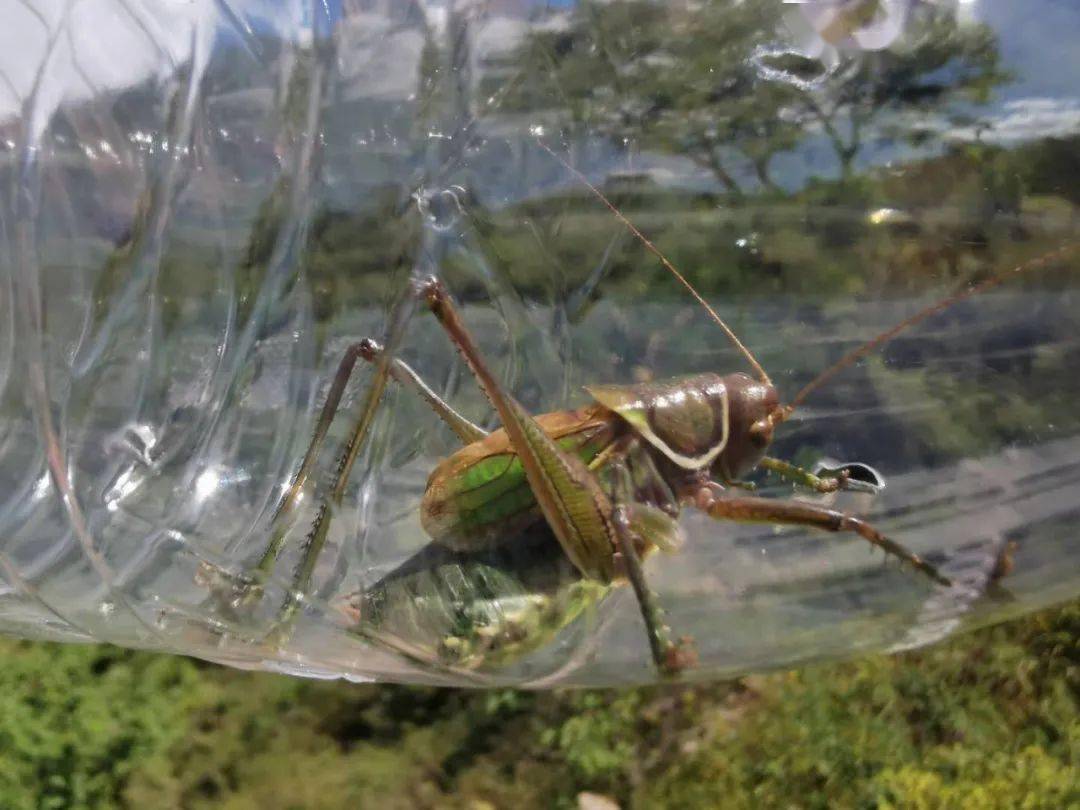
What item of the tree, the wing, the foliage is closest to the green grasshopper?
the wing

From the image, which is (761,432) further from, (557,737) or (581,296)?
(557,737)

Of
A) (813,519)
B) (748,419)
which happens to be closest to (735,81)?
(748,419)

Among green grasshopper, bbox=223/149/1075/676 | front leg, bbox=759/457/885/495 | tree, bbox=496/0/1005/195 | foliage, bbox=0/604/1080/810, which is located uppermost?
tree, bbox=496/0/1005/195

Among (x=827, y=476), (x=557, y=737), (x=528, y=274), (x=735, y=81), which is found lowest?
(x=557, y=737)

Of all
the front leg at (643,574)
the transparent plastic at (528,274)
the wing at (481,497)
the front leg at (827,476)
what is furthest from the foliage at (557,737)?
the wing at (481,497)

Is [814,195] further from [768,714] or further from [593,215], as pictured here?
[768,714]

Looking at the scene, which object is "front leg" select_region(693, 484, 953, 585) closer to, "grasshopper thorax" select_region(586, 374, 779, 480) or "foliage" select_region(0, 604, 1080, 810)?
"grasshopper thorax" select_region(586, 374, 779, 480)

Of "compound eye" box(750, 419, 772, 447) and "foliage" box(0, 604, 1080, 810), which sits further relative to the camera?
"foliage" box(0, 604, 1080, 810)

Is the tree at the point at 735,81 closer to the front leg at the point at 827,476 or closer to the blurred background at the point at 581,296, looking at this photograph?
the blurred background at the point at 581,296
